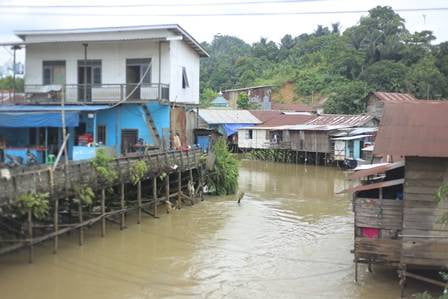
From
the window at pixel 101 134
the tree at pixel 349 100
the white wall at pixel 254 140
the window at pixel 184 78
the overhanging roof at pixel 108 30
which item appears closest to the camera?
the overhanging roof at pixel 108 30

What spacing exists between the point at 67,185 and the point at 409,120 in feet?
28.4

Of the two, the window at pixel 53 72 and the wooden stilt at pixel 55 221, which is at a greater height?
the window at pixel 53 72

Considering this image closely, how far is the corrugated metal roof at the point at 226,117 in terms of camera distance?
49.7 m

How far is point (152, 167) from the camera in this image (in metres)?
19.3

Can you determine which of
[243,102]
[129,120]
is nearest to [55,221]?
[129,120]

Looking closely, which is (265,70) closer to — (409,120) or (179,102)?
(179,102)

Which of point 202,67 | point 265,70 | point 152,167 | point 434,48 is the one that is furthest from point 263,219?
point 202,67

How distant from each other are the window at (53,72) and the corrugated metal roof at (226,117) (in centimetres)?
2453

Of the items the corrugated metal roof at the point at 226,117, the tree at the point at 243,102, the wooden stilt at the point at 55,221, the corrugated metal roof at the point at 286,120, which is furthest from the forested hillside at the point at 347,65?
the wooden stilt at the point at 55,221

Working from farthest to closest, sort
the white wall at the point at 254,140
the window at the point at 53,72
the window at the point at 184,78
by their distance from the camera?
the white wall at the point at 254,140, the window at the point at 184,78, the window at the point at 53,72

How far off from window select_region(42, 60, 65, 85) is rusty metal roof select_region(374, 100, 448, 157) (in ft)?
57.8

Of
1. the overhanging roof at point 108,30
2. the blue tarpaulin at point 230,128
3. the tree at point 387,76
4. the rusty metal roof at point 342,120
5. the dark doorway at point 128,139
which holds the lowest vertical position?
the dark doorway at point 128,139

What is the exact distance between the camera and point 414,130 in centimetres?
1082

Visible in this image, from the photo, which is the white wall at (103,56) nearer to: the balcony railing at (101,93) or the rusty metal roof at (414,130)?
the balcony railing at (101,93)
